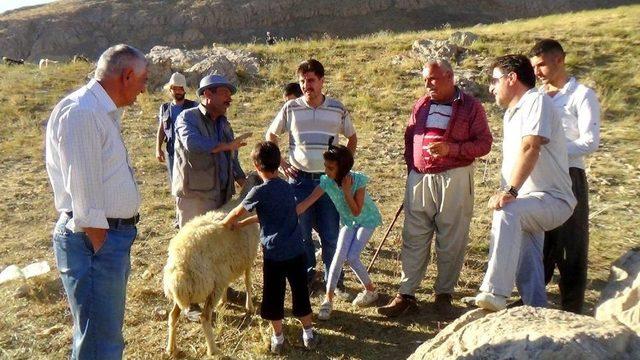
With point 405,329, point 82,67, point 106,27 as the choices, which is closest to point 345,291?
point 405,329

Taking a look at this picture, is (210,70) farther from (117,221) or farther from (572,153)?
(117,221)

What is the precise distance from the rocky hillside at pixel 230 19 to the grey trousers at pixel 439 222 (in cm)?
3266

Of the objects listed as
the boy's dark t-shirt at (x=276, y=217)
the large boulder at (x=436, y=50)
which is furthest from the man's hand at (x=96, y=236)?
the large boulder at (x=436, y=50)

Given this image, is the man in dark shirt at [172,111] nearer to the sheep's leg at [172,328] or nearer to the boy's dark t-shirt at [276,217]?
the sheep's leg at [172,328]

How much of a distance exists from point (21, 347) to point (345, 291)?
2.54 metres

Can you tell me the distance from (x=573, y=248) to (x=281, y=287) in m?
2.03

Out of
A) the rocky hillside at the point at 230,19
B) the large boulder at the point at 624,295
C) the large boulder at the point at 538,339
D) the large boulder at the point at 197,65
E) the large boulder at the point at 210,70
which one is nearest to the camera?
the large boulder at the point at 538,339

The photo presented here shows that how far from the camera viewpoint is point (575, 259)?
155 inches

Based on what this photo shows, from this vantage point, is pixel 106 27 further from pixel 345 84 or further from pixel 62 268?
pixel 62 268

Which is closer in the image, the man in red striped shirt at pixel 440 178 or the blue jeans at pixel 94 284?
the blue jeans at pixel 94 284

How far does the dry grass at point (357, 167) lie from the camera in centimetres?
428

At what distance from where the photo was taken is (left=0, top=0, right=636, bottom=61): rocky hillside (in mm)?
35906

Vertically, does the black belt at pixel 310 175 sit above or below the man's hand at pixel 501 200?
below

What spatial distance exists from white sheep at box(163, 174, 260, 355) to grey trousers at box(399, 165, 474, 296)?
4.37ft
